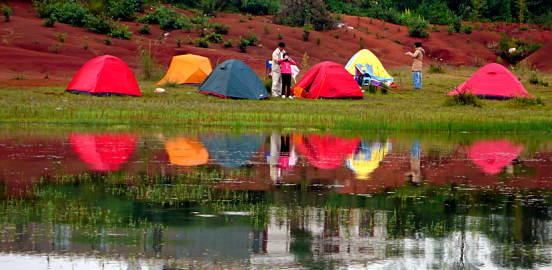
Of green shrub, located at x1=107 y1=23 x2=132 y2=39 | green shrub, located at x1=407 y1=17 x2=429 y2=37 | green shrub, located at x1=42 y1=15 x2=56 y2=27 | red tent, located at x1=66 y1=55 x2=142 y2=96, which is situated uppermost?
green shrub, located at x1=407 y1=17 x2=429 y2=37

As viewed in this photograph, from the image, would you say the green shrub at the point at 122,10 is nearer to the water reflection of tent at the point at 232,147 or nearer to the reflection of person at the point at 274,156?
the reflection of person at the point at 274,156

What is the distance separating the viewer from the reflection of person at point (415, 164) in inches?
468

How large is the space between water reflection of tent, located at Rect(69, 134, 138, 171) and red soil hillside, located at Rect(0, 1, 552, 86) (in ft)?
46.8

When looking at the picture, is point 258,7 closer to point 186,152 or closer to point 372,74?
point 372,74

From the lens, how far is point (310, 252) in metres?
7.30

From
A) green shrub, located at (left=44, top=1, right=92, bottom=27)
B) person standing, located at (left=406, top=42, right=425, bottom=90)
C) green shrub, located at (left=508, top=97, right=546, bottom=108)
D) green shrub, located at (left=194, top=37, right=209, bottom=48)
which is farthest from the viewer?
green shrub, located at (left=44, top=1, right=92, bottom=27)

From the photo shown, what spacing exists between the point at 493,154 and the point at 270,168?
4939 mm

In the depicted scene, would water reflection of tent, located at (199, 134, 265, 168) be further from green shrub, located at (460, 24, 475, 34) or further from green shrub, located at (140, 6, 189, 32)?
green shrub, located at (460, 24, 475, 34)

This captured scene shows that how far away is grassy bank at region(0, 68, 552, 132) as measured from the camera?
19.9 m

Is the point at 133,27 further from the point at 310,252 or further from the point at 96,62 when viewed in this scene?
the point at 310,252

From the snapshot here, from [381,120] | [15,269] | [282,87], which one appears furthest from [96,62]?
[15,269]

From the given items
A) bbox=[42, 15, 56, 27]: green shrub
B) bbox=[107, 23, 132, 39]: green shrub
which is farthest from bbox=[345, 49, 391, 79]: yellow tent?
bbox=[42, 15, 56, 27]: green shrub

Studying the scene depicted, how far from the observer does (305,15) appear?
60469 mm

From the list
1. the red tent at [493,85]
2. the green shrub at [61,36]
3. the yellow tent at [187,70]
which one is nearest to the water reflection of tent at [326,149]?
the red tent at [493,85]
